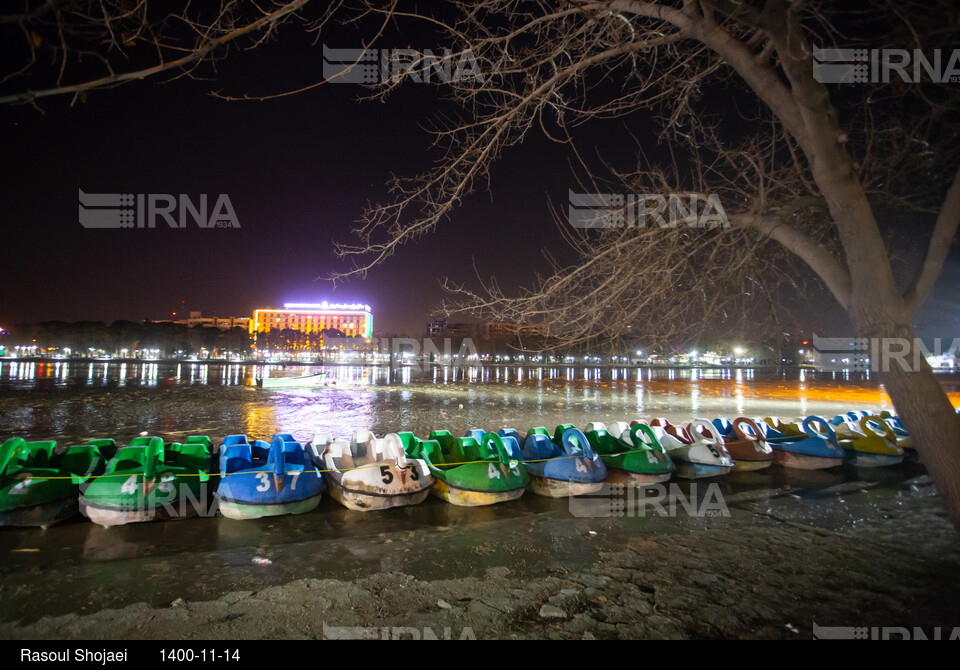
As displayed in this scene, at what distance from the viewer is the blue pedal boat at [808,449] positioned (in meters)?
10.1

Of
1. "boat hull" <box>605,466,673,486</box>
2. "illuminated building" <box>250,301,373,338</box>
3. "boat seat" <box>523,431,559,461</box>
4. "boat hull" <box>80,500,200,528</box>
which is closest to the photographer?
"boat hull" <box>80,500,200,528</box>

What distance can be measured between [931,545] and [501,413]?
1539 cm

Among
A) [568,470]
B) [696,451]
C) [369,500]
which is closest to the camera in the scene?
[369,500]

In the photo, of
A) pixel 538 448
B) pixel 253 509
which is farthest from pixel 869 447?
pixel 253 509

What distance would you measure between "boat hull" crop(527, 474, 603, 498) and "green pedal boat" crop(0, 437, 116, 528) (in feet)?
21.2

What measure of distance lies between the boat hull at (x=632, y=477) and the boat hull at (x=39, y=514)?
7859 millimetres

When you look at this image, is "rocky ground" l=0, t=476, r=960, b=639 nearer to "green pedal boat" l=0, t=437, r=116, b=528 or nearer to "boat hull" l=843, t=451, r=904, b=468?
"green pedal boat" l=0, t=437, r=116, b=528

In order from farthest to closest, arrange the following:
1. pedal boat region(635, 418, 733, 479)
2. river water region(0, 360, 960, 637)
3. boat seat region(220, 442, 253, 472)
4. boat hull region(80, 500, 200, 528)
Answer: pedal boat region(635, 418, 733, 479) < boat seat region(220, 442, 253, 472) < boat hull region(80, 500, 200, 528) < river water region(0, 360, 960, 637)

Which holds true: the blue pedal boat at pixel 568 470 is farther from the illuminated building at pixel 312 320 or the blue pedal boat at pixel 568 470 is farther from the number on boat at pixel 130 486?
the illuminated building at pixel 312 320

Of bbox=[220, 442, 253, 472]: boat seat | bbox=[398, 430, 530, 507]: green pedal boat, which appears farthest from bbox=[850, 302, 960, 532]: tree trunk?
bbox=[220, 442, 253, 472]: boat seat

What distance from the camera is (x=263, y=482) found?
689 cm

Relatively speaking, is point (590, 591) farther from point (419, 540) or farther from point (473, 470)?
point (473, 470)

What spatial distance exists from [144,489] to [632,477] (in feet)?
23.7

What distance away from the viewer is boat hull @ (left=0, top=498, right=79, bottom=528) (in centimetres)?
616
